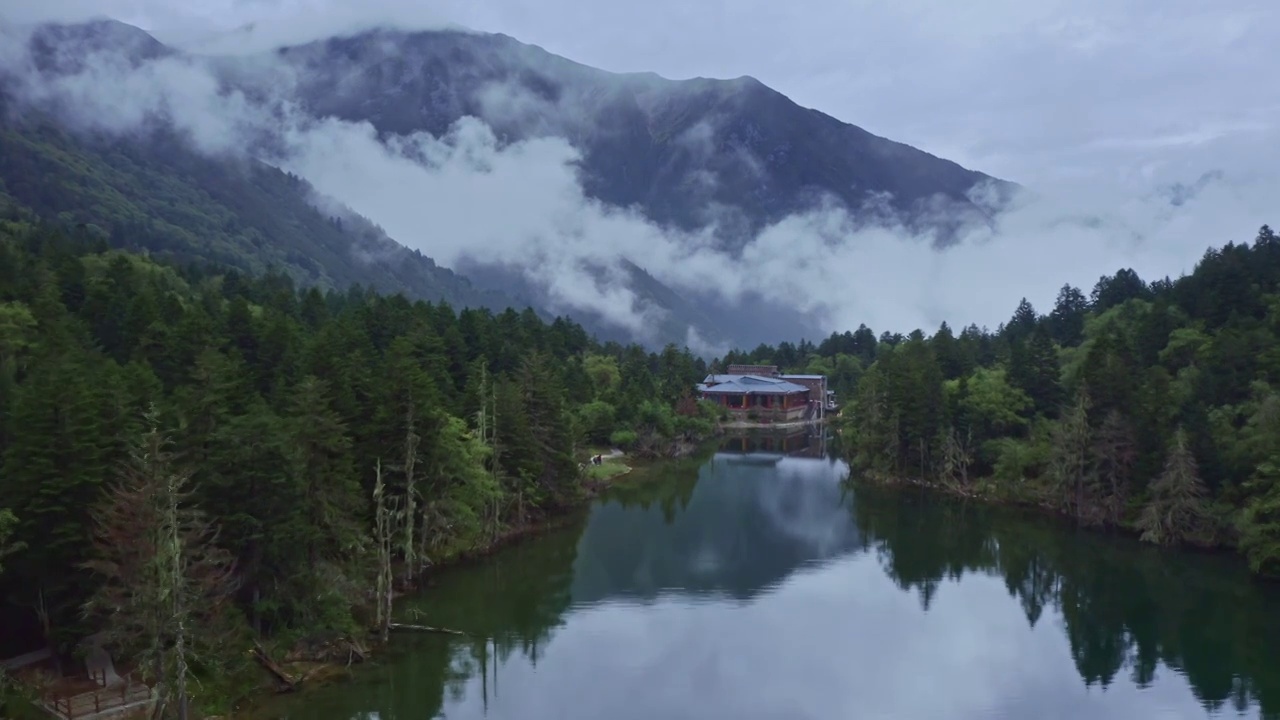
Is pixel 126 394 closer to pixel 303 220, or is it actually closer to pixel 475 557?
pixel 475 557

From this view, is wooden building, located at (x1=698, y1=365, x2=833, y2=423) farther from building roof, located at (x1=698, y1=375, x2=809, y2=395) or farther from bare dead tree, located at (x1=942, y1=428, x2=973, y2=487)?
bare dead tree, located at (x1=942, y1=428, x2=973, y2=487)

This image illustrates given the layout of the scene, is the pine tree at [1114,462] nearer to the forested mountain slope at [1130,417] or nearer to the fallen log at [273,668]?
the forested mountain slope at [1130,417]

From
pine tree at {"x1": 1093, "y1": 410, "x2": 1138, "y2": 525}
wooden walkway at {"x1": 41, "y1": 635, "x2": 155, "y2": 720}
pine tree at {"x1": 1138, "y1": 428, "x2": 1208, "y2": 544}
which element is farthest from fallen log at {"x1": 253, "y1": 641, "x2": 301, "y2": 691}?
pine tree at {"x1": 1093, "y1": 410, "x2": 1138, "y2": 525}

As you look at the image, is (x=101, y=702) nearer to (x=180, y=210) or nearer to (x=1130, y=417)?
(x=1130, y=417)

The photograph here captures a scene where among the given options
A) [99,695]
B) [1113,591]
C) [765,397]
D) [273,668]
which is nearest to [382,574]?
[273,668]

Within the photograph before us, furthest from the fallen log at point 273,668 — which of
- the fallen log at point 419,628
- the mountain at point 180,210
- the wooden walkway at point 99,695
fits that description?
the mountain at point 180,210
